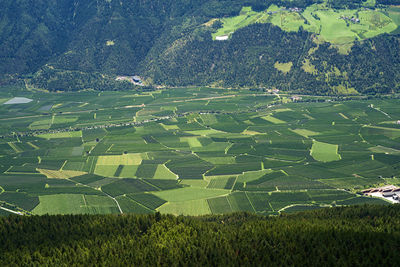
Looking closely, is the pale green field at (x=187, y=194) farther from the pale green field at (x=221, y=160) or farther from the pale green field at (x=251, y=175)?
the pale green field at (x=221, y=160)

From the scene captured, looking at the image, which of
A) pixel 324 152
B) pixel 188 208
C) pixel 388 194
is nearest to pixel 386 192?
pixel 388 194

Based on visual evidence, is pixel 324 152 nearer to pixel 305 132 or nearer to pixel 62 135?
pixel 305 132

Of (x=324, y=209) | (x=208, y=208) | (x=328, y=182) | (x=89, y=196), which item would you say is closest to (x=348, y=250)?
(x=324, y=209)

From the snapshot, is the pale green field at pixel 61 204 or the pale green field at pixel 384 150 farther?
the pale green field at pixel 384 150

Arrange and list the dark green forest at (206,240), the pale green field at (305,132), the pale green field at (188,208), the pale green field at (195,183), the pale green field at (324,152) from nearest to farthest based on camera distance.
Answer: the dark green forest at (206,240) < the pale green field at (188,208) < the pale green field at (195,183) < the pale green field at (324,152) < the pale green field at (305,132)

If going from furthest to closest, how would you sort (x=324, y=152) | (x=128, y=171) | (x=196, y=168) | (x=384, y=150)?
(x=384, y=150) < (x=324, y=152) < (x=196, y=168) < (x=128, y=171)

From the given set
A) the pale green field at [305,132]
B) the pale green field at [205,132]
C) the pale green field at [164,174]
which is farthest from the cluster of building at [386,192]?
the pale green field at [205,132]

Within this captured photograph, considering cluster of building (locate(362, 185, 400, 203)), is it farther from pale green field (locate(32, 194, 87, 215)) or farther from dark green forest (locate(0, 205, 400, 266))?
pale green field (locate(32, 194, 87, 215))

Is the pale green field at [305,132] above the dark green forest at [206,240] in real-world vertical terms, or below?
below
